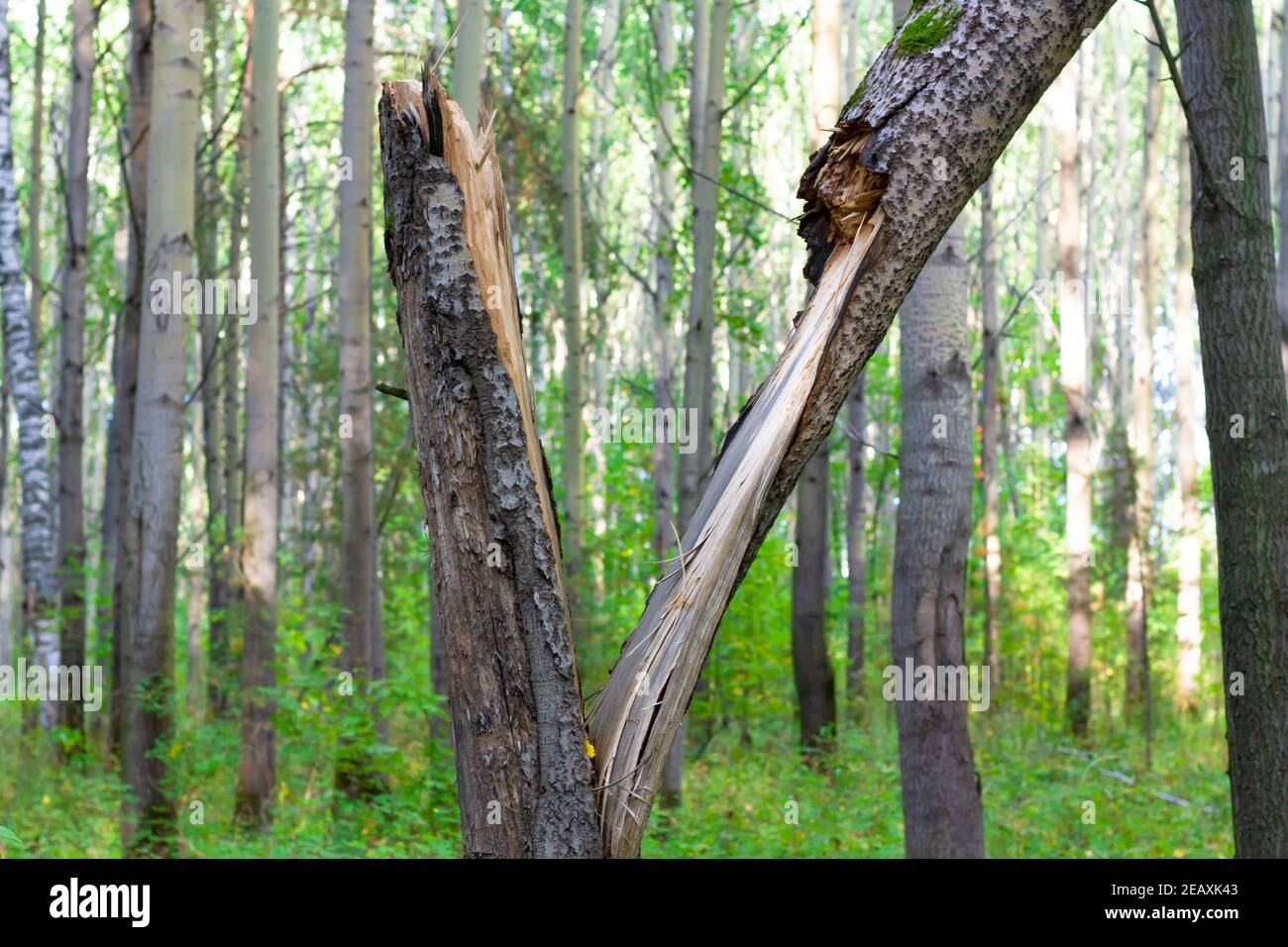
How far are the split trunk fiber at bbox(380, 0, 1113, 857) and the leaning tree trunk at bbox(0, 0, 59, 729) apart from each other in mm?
10038

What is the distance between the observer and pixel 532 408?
8.79ft

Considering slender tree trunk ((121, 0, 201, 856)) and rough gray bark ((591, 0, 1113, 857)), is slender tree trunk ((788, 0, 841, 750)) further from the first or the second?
rough gray bark ((591, 0, 1113, 857))

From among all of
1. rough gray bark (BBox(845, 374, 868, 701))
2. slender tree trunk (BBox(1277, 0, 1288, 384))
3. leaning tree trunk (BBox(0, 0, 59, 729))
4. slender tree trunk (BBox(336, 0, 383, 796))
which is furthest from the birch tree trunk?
slender tree trunk (BBox(1277, 0, 1288, 384))

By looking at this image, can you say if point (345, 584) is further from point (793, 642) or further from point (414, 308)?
point (414, 308)

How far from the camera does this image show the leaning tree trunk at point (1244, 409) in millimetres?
4180

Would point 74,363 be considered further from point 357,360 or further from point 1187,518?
point 1187,518

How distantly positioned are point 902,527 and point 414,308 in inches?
140

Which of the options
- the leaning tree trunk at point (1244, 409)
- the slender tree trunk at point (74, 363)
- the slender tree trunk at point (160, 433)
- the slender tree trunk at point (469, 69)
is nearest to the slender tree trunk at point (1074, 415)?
the slender tree trunk at point (469, 69)

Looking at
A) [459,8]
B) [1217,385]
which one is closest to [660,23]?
[459,8]

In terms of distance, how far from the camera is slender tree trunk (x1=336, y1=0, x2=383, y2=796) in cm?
921

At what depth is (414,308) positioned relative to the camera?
2537 millimetres

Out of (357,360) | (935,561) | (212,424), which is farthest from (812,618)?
(212,424)

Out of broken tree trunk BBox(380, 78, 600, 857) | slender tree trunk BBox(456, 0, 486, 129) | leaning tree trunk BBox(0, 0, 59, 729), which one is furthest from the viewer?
leaning tree trunk BBox(0, 0, 59, 729)

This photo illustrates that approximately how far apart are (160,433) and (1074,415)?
9.33 m
